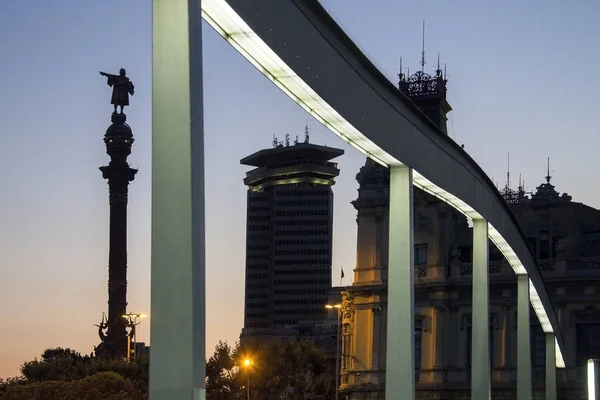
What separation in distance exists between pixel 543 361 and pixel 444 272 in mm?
8575

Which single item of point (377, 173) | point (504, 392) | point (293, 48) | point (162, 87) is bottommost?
point (504, 392)

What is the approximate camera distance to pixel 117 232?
100312 millimetres

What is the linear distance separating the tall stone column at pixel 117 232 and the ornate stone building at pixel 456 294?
1809 centimetres

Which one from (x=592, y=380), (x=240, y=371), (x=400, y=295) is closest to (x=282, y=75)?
(x=400, y=295)

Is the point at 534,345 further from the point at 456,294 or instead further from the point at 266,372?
the point at 266,372

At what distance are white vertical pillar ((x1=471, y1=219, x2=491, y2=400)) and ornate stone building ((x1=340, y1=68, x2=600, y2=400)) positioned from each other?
162 feet

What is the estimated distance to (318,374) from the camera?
114m

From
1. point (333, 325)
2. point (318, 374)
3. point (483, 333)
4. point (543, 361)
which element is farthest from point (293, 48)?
point (333, 325)

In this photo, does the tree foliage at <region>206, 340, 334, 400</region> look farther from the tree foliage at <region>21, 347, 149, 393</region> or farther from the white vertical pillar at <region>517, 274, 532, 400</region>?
the white vertical pillar at <region>517, 274, 532, 400</region>

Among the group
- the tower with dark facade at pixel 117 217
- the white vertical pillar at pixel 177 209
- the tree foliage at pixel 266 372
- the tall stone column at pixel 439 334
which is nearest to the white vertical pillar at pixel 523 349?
the white vertical pillar at pixel 177 209

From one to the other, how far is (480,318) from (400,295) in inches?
362

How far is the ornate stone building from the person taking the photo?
3275 inches

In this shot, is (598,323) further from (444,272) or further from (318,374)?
(318,374)

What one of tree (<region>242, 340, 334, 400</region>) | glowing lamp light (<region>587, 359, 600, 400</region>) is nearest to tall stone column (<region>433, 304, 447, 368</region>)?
tree (<region>242, 340, 334, 400</region>)
